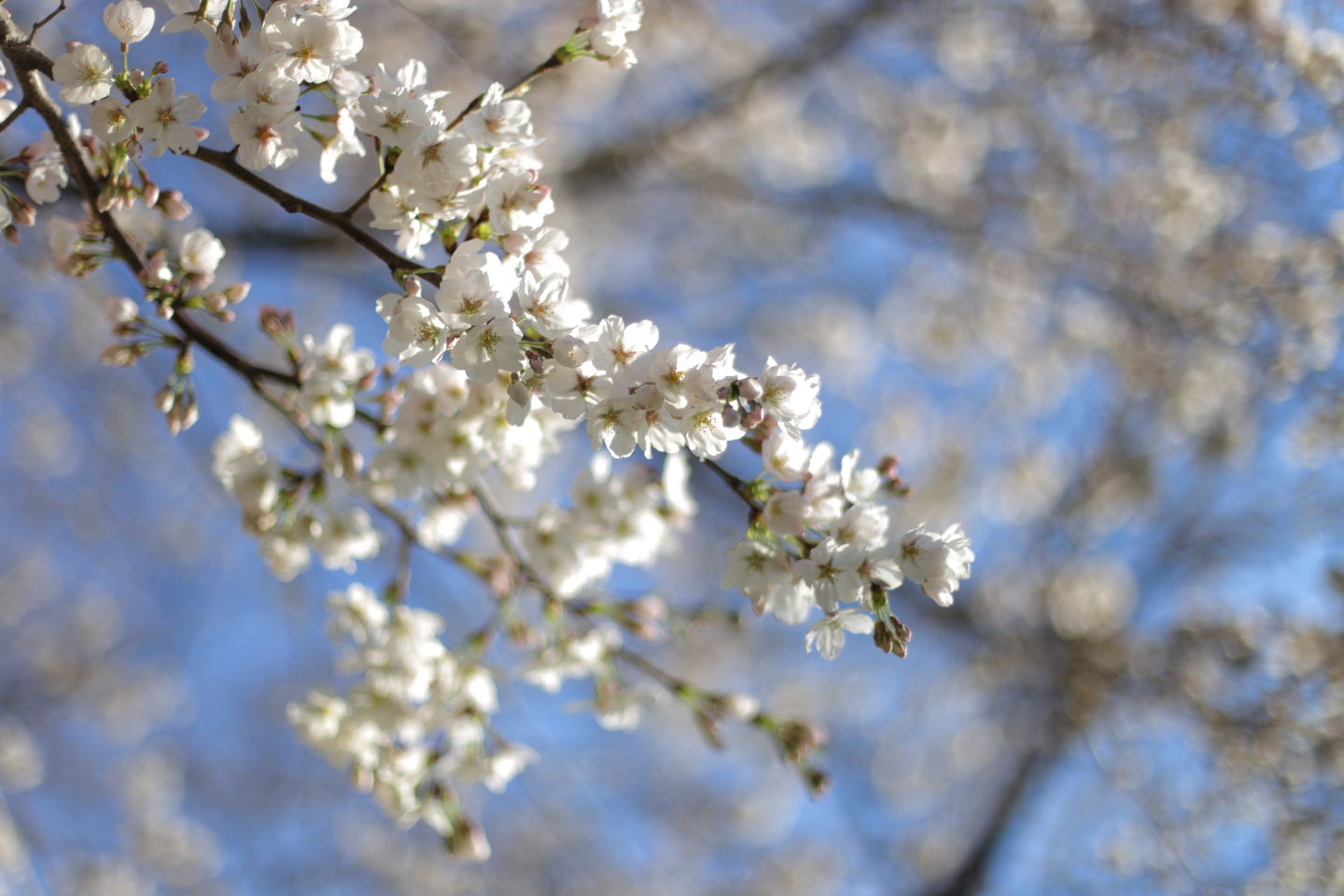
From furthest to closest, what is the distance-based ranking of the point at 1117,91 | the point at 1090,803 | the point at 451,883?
the point at 451,883
the point at 1090,803
the point at 1117,91

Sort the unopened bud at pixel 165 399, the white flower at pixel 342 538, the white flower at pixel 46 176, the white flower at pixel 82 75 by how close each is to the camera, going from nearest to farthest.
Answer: the white flower at pixel 82 75, the white flower at pixel 46 176, the unopened bud at pixel 165 399, the white flower at pixel 342 538

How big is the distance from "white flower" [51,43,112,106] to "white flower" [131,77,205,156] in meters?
0.08

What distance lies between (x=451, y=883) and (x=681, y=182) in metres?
5.56

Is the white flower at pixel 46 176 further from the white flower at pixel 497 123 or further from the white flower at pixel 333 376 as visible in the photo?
the white flower at pixel 497 123

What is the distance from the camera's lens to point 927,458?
6812 millimetres

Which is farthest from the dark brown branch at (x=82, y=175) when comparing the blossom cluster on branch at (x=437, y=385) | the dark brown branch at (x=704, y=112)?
the dark brown branch at (x=704, y=112)

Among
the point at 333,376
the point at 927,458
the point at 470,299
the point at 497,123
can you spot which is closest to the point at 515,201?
the point at 497,123

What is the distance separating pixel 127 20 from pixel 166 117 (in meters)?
0.20

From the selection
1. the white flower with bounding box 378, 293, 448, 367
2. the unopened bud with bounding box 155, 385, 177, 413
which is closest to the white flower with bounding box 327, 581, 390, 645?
the unopened bud with bounding box 155, 385, 177, 413

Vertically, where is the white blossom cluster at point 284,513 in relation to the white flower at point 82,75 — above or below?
below

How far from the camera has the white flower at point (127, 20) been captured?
140 cm

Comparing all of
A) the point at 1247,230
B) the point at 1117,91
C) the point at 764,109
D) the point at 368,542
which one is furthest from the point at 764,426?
the point at 764,109

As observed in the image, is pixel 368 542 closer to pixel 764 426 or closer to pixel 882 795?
pixel 764 426

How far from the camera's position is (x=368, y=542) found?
79.2 inches
